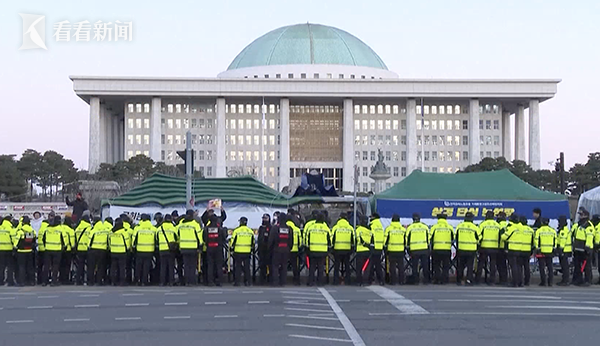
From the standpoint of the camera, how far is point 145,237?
778 inches

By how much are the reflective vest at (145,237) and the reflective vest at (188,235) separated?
2.31ft

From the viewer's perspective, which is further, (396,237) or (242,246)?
(396,237)

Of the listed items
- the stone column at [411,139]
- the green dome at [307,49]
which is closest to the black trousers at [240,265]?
the stone column at [411,139]

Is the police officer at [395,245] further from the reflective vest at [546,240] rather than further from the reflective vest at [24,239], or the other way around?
the reflective vest at [24,239]

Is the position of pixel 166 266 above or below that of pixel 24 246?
below

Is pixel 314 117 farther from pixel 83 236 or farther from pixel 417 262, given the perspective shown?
pixel 83 236

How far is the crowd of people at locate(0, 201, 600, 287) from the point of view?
1988 centimetres

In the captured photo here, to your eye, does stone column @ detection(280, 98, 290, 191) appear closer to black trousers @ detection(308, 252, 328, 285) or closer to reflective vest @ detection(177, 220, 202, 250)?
black trousers @ detection(308, 252, 328, 285)

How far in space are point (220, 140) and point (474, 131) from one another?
36.8 m

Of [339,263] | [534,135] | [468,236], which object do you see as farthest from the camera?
[534,135]

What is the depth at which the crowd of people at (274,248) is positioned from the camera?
65.2 feet

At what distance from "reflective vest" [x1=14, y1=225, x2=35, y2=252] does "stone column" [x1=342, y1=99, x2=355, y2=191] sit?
9784cm

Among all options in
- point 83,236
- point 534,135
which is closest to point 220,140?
point 534,135

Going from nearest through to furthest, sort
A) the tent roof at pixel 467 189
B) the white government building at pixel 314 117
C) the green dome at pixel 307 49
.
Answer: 1. the tent roof at pixel 467 189
2. the white government building at pixel 314 117
3. the green dome at pixel 307 49
